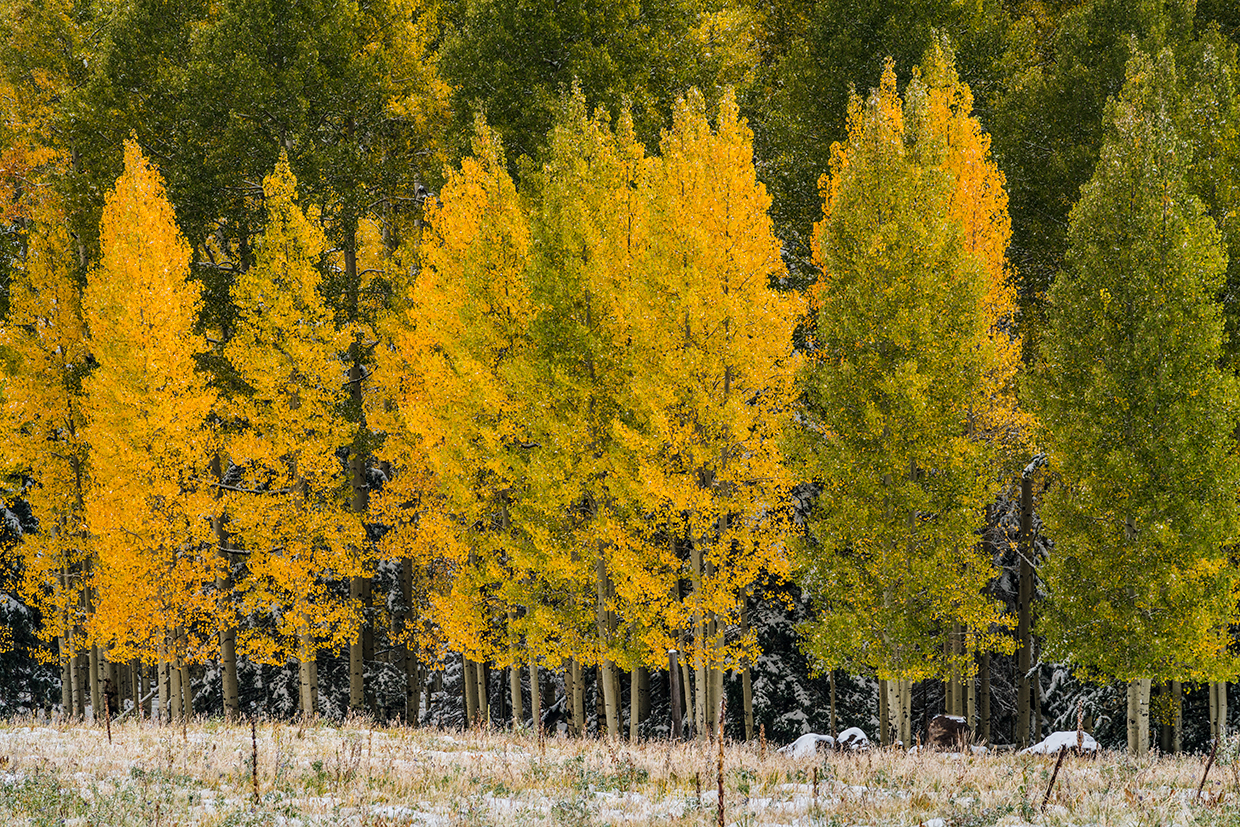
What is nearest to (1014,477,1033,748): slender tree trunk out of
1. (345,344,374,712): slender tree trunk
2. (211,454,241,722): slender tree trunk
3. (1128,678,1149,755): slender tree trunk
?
(1128,678,1149,755): slender tree trunk

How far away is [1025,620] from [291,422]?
15.0 meters

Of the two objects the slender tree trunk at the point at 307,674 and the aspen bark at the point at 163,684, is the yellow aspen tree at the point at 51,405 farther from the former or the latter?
the slender tree trunk at the point at 307,674

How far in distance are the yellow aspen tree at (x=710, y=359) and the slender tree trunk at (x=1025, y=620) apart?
686 cm

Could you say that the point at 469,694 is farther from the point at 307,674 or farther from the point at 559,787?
the point at 559,787

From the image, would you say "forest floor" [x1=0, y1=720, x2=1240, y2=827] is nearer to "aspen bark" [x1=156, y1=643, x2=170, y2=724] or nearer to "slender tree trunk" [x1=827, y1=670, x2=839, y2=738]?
"aspen bark" [x1=156, y1=643, x2=170, y2=724]

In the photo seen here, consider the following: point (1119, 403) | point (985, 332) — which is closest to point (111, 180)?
point (985, 332)

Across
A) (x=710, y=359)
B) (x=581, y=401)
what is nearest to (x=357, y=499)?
(x=581, y=401)

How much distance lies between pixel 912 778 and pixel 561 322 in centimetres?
880

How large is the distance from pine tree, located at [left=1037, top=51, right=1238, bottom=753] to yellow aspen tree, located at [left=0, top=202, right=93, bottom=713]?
18.3 meters

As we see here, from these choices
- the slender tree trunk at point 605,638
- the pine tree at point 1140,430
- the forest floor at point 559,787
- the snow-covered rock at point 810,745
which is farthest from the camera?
the slender tree trunk at point 605,638

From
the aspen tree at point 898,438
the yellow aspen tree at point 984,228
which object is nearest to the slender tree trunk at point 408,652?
the aspen tree at point 898,438

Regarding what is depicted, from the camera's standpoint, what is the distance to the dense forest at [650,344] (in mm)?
14547

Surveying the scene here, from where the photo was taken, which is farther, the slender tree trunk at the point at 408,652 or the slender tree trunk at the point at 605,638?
the slender tree trunk at the point at 408,652

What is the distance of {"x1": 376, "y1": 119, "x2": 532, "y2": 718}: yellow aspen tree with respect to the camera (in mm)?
16391
